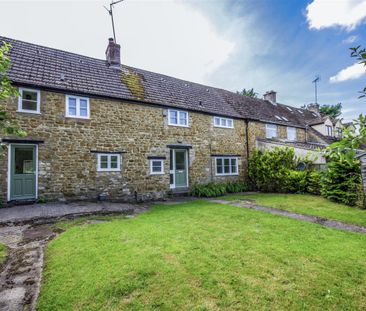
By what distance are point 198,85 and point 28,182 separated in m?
15.1

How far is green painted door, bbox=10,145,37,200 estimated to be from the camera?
948cm

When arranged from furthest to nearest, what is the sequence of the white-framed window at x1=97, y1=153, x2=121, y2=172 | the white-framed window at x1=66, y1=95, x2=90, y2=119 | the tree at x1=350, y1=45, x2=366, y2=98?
the white-framed window at x1=97, y1=153, x2=121, y2=172
the white-framed window at x1=66, y1=95, x2=90, y2=119
the tree at x1=350, y1=45, x2=366, y2=98

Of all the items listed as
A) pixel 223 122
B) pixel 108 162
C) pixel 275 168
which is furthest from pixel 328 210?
pixel 108 162

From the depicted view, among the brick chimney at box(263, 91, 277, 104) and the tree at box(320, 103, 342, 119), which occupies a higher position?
the tree at box(320, 103, 342, 119)

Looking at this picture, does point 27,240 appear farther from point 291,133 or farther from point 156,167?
point 291,133

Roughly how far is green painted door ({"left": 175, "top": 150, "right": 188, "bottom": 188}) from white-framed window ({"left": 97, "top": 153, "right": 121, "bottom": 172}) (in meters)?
4.09

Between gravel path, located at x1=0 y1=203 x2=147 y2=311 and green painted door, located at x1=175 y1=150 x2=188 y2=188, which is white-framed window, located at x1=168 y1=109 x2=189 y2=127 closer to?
green painted door, located at x1=175 y1=150 x2=188 y2=188

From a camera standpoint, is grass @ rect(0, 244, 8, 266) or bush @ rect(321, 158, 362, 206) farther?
bush @ rect(321, 158, 362, 206)

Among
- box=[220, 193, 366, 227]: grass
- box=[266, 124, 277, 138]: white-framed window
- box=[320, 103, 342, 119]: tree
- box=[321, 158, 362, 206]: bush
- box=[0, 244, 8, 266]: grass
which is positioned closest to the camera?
box=[0, 244, 8, 266]: grass

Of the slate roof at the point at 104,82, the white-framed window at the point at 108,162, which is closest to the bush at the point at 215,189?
the white-framed window at the point at 108,162

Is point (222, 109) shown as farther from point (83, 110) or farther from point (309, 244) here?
point (309, 244)

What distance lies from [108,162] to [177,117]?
18.4ft

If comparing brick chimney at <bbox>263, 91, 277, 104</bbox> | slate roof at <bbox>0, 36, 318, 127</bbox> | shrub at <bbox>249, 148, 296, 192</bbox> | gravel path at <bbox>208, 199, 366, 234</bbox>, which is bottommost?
gravel path at <bbox>208, 199, 366, 234</bbox>

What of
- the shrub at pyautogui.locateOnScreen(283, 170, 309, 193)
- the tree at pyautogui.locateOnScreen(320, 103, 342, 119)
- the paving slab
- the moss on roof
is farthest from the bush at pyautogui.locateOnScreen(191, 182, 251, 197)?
the tree at pyautogui.locateOnScreen(320, 103, 342, 119)
